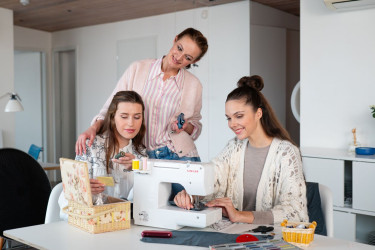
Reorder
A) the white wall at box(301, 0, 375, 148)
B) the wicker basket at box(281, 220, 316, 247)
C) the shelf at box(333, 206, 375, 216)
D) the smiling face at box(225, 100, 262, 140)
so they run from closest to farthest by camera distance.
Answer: the wicker basket at box(281, 220, 316, 247) < the smiling face at box(225, 100, 262, 140) < the shelf at box(333, 206, 375, 216) < the white wall at box(301, 0, 375, 148)

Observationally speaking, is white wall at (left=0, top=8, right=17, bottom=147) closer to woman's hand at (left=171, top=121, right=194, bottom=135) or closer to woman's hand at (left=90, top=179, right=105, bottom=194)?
woman's hand at (left=171, top=121, right=194, bottom=135)

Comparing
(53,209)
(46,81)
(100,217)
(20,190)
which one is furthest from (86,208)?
(46,81)

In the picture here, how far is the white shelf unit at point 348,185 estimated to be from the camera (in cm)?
337

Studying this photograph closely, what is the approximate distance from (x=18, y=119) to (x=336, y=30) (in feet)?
20.5

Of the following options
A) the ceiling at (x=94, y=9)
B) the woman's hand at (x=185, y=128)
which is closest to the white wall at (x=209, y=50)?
the ceiling at (x=94, y=9)

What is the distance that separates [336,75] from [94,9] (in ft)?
11.5

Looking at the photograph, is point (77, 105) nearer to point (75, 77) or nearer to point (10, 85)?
point (75, 77)

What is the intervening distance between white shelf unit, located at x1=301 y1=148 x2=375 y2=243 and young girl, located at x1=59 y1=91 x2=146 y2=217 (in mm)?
1671

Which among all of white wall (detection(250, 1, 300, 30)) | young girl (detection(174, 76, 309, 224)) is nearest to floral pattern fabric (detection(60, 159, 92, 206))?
young girl (detection(174, 76, 309, 224))

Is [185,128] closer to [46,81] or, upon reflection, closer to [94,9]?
[94,9]

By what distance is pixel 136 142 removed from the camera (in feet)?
8.34

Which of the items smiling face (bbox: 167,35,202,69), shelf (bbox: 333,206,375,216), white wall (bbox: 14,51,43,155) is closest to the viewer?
smiling face (bbox: 167,35,202,69)

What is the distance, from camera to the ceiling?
5.62m

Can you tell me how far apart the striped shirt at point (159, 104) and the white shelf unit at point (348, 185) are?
146 cm
